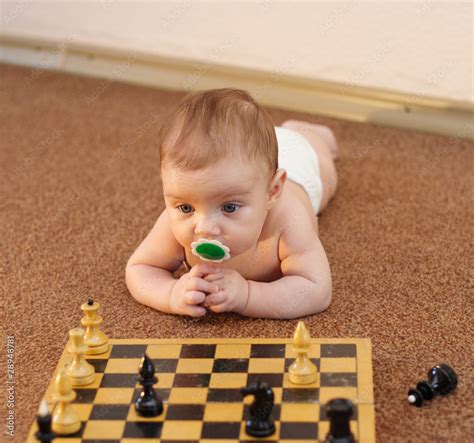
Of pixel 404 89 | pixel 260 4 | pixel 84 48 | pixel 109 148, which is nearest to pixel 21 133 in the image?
pixel 109 148

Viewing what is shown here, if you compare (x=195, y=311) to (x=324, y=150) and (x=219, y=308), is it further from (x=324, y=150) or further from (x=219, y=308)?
(x=324, y=150)

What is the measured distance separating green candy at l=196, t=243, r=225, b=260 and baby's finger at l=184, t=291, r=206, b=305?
0.22 ft

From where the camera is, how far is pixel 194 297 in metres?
1.44

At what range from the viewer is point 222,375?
1.29 metres

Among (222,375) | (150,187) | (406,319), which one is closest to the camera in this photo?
(222,375)

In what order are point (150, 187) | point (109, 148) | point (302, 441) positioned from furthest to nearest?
point (109, 148), point (150, 187), point (302, 441)

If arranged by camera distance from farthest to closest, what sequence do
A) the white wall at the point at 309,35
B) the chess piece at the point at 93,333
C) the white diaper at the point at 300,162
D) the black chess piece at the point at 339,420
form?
the white wall at the point at 309,35 < the white diaper at the point at 300,162 < the chess piece at the point at 93,333 < the black chess piece at the point at 339,420

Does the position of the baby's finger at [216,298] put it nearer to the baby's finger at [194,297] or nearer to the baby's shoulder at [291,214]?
the baby's finger at [194,297]

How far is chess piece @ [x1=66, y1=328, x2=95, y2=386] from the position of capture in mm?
1278

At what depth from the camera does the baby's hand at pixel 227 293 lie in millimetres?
1446

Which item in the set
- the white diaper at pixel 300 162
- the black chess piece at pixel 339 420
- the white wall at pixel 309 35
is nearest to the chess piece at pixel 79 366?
the black chess piece at pixel 339 420

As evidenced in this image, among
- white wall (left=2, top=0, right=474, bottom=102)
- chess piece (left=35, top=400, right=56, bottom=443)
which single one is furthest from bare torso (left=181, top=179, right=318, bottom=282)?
white wall (left=2, top=0, right=474, bottom=102)

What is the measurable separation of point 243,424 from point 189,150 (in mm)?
406

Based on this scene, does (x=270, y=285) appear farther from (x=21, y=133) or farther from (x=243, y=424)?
(x=21, y=133)
